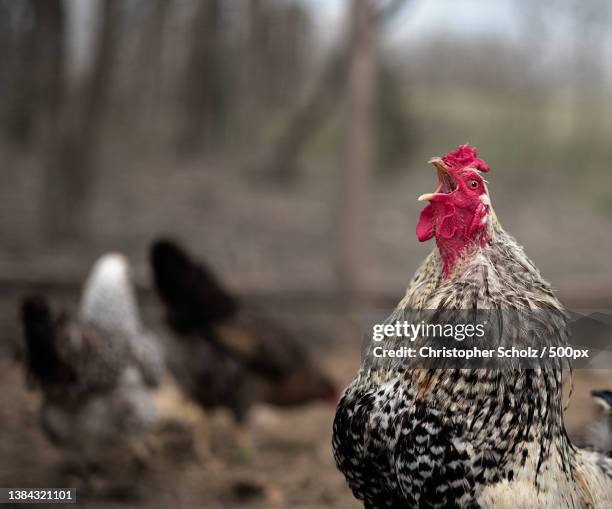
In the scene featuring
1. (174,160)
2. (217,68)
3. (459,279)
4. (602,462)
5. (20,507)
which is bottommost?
(20,507)

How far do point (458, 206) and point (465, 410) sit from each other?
1.95ft

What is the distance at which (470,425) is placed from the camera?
6.17 ft

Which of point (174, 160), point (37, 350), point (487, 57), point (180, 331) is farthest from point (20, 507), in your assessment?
point (487, 57)

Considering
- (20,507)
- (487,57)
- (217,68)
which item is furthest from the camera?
(487,57)

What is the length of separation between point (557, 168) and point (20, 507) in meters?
A: 14.2

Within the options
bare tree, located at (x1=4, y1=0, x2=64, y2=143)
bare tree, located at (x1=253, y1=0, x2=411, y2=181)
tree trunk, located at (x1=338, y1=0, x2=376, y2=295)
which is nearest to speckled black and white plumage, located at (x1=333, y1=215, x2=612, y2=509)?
tree trunk, located at (x1=338, y1=0, x2=376, y2=295)

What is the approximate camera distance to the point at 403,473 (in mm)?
1883

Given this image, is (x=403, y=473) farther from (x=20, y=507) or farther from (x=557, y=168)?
(x=557, y=168)

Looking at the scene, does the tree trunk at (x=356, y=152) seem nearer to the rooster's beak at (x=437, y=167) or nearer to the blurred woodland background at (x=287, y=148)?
the blurred woodland background at (x=287, y=148)

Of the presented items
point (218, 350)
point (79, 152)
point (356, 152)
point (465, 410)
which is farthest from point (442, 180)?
point (79, 152)

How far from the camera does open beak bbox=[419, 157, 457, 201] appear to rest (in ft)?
6.75

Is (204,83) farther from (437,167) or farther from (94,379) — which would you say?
(437,167)

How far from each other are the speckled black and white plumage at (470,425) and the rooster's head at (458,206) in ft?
0.13

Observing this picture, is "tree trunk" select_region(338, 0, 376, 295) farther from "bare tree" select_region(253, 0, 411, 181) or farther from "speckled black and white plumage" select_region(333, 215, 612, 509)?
"speckled black and white plumage" select_region(333, 215, 612, 509)
